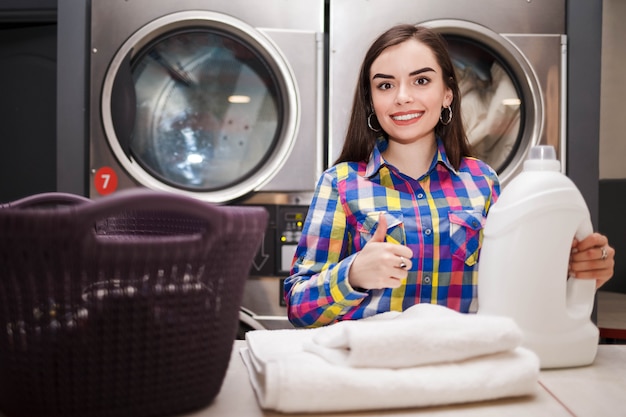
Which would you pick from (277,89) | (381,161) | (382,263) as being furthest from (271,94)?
(382,263)

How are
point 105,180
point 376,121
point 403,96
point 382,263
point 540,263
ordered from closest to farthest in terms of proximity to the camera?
1. point 540,263
2. point 382,263
3. point 403,96
4. point 376,121
5. point 105,180

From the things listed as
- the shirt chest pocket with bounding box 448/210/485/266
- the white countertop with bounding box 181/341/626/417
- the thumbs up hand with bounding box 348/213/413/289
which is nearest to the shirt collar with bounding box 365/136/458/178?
the shirt chest pocket with bounding box 448/210/485/266

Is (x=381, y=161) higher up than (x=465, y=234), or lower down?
higher up

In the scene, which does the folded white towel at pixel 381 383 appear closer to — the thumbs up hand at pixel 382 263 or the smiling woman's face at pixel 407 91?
the thumbs up hand at pixel 382 263

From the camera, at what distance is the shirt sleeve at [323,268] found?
1099 millimetres

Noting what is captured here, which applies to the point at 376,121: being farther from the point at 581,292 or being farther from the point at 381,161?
the point at 581,292

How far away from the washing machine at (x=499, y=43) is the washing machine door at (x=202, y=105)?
0.64 ft

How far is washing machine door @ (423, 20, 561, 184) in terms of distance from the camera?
→ 6.50ft

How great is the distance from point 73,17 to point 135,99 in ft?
1.01

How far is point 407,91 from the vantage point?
4.05 ft

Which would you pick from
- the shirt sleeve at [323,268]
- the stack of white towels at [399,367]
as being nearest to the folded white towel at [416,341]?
the stack of white towels at [399,367]

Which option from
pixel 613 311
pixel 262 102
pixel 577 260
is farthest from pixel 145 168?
pixel 613 311

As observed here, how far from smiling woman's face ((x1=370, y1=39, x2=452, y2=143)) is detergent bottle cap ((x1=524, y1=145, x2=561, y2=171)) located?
403 millimetres

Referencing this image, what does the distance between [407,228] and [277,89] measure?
0.87 meters
